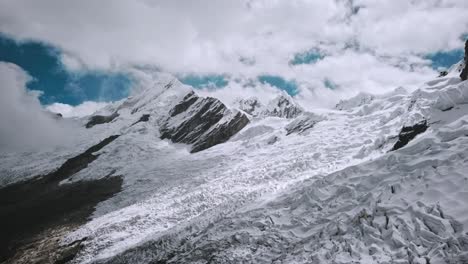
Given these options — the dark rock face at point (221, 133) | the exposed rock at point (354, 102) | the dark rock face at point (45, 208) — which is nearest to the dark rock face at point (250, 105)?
the exposed rock at point (354, 102)

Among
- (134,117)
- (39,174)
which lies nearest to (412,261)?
(39,174)

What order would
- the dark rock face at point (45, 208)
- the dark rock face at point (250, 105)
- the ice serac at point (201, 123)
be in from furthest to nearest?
the dark rock face at point (250, 105) < the ice serac at point (201, 123) < the dark rock face at point (45, 208)

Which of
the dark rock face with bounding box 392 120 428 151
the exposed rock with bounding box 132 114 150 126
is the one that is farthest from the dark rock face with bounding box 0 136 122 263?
the dark rock face with bounding box 392 120 428 151

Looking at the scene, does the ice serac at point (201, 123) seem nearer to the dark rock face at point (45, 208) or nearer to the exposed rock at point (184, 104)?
the exposed rock at point (184, 104)

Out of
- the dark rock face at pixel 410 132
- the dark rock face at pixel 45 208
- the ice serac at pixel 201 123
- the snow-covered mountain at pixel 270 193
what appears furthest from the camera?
the ice serac at pixel 201 123

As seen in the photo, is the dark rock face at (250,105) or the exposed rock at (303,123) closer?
the exposed rock at (303,123)
